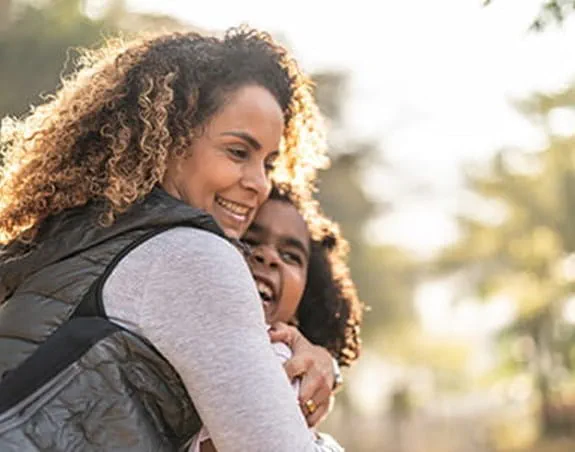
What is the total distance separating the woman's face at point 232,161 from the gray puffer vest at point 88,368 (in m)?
0.23

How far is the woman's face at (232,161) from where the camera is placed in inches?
119

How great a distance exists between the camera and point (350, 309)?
13.8ft

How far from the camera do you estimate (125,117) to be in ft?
10.0

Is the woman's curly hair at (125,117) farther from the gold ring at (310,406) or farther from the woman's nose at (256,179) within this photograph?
the gold ring at (310,406)

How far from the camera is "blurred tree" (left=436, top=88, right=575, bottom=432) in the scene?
1307 inches

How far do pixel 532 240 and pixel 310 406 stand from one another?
104 ft

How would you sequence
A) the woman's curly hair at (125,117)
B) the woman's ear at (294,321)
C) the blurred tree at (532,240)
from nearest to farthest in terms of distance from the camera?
the woman's curly hair at (125,117) < the woman's ear at (294,321) < the blurred tree at (532,240)

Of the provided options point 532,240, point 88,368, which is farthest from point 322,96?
point 88,368

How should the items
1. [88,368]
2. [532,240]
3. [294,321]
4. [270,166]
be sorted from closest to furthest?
[88,368]
[270,166]
[294,321]
[532,240]

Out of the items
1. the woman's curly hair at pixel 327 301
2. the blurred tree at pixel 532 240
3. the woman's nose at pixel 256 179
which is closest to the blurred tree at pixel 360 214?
the blurred tree at pixel 532 240

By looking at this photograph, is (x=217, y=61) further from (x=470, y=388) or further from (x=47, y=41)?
(x=470, y=388)

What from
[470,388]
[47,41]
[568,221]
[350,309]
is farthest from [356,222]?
[350,309]

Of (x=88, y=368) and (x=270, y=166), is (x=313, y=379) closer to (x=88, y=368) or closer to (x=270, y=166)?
(x=270, y=166)

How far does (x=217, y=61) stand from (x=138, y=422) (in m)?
0.77
